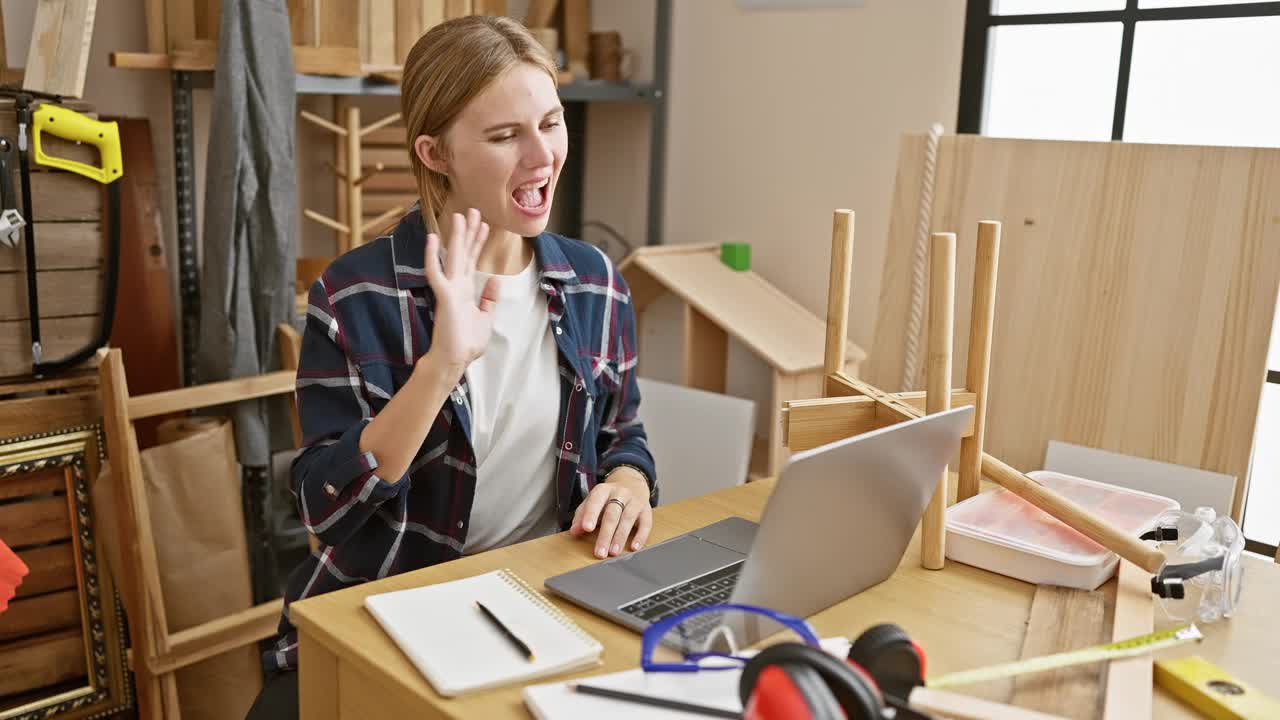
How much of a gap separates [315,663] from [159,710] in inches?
49.5

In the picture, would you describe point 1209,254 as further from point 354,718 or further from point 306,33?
→ point 306,33

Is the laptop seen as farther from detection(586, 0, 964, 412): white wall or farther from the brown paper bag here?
detection(586, 0, 964, 412): white wall

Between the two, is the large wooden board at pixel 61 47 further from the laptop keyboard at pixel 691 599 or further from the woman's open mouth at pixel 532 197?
the laptop keyboard at pixel 691 599

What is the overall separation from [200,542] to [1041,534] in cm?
166

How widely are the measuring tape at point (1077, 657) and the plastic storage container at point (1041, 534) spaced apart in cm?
13

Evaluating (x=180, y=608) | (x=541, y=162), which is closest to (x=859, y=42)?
(x=541, y=162)

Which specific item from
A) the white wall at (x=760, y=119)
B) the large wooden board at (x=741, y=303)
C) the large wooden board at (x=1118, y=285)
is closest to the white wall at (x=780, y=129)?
the white wall at (x=760, y=119)

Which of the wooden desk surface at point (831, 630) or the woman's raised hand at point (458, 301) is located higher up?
the woman's raised hand at point (458, 301)

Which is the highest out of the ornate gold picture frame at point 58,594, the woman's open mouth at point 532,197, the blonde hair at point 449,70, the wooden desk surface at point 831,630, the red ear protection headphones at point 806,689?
the blonde hair at point 449,70

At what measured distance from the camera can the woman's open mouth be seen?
55.1 inches

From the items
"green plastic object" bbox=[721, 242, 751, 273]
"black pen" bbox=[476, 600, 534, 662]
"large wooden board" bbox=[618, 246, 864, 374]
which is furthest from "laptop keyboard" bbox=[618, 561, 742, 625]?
"green plastic object" bbox=[721, 242, 751, 273]

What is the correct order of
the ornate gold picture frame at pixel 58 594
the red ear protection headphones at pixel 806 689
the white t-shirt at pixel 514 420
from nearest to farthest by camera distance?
the red ear protection headphones at pixel 806 689, the white t-shirt at pixel 514 420, the ornate gold picture frame at pixel 58 594

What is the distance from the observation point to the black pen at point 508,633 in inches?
36.6

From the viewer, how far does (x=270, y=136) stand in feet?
7.45
